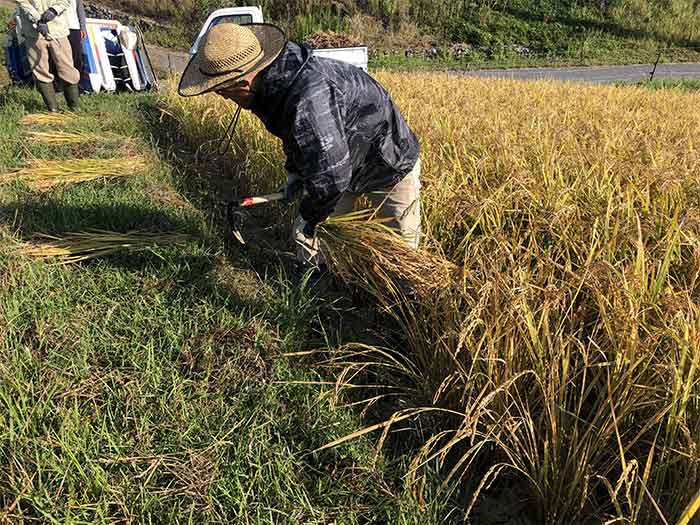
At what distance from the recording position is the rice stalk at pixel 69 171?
10.2 ft

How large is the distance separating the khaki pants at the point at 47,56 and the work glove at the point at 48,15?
0.70ft

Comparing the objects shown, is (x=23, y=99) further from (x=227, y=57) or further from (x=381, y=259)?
(x=381, y=259)

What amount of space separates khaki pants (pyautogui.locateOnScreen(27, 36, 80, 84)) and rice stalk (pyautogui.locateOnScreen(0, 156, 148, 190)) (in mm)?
2429

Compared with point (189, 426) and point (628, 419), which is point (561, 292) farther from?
point (189, 426)

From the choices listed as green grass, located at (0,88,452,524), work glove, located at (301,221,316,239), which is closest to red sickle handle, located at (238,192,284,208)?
work glove, located at (301,221,316,239)

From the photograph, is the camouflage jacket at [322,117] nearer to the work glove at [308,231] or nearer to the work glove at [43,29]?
the work glove at [308,231]

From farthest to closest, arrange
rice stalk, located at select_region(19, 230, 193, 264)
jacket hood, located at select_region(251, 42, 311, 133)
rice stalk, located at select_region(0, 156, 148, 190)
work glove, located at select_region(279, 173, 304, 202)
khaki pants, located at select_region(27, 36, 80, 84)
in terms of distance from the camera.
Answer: khaki pants, located at select_region(27, 36, 80, 84) → rice stalk, located at select_region(0, 156, 148, 190) → rice stalk, located at select_region(19, 230, 193, 264) → work glove, located at select_region(279, 173, 304, 202) → jacket hood, located at select_region(251, 42, 311, 133)

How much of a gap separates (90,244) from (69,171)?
1.25m

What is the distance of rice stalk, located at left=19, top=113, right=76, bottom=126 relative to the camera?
4.70m

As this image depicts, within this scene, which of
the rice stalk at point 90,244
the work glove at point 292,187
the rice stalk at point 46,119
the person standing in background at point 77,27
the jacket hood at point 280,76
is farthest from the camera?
the person standing in background at point 77,27

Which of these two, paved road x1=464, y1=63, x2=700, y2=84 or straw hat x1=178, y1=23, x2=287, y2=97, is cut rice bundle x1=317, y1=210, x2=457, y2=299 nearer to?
straw hat x1=178, y1=23, x2=287, y2=97

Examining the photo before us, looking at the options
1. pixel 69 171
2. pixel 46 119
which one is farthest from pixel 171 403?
pixel 46 119

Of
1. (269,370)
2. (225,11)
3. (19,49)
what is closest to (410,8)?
(225,11)

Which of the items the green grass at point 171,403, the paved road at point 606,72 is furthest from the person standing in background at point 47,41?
the paved road at point 606,72
